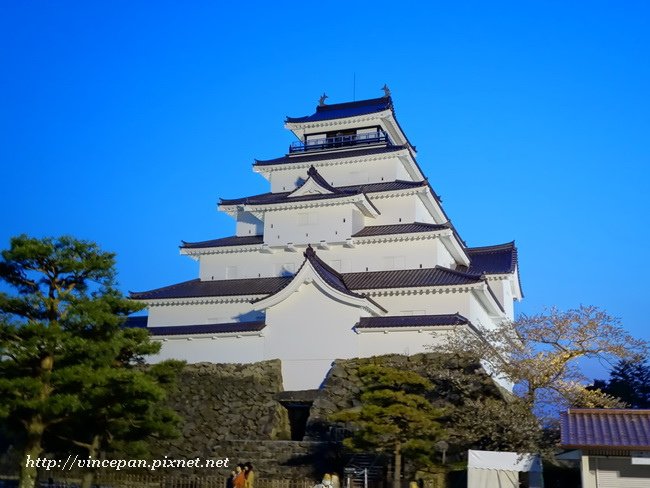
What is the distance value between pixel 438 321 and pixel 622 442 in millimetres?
12860

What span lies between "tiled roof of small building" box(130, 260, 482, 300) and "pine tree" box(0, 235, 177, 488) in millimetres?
11329

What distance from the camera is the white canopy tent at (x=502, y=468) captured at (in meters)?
17.1

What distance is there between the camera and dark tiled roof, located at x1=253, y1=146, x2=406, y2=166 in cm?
3581

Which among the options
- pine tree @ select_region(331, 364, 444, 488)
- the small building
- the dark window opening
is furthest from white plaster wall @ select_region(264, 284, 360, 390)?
the small building

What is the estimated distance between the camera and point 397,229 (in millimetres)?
32656

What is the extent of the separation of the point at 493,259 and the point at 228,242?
555 inches

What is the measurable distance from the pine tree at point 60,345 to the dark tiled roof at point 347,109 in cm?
2215

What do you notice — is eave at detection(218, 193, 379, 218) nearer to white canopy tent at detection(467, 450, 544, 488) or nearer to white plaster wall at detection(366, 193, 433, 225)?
white plaster wall at detection(366, 193, 433, 225)

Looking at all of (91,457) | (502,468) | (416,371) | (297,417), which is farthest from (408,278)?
(91,457)

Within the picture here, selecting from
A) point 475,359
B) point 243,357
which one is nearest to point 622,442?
point 475,359

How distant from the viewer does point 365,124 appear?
38.2m

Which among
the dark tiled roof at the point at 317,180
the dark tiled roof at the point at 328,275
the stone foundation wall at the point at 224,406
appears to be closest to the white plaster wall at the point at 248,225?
the dark tiled roof at the point at 317,180

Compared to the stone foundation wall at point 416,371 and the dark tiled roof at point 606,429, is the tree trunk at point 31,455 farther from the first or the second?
the dark tiled roof at point 606,429

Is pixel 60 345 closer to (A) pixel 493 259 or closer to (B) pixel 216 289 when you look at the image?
(B) pixel 216 289
